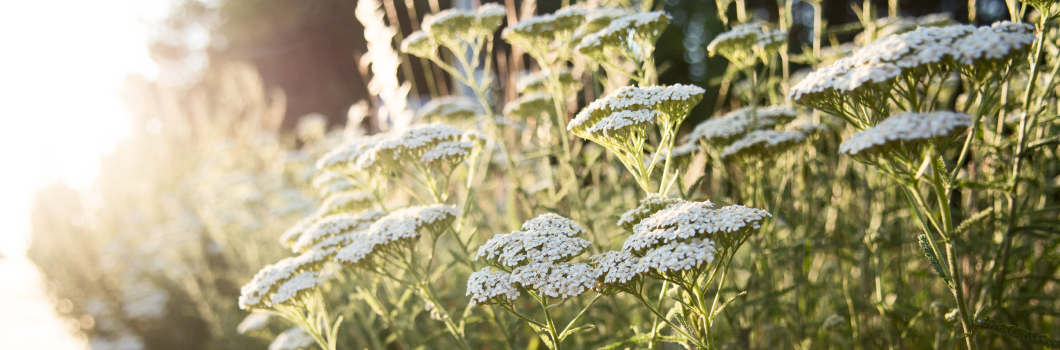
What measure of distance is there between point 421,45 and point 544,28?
0.69m

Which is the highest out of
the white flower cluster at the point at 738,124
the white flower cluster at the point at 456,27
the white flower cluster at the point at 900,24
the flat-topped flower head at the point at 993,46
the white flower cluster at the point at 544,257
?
the white flower cluster at the point at 456,27

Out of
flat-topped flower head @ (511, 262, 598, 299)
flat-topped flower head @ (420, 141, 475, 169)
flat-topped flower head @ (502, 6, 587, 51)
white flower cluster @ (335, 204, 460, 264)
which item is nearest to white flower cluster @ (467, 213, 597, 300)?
flat-topped flower head @ (511, 262, 598, 299)

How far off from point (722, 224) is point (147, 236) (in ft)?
21.7

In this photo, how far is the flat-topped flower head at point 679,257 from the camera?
127 centimetres

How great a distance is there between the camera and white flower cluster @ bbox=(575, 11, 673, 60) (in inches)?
76.9

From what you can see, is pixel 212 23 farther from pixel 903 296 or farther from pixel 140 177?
pixel 903 296

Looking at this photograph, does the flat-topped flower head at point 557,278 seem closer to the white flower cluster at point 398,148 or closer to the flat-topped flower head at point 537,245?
the flat-topped flower head at point 537,245

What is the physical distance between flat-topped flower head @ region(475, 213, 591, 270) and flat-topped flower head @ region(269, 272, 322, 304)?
721mm

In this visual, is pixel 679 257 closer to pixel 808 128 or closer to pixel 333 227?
pixel 808 128

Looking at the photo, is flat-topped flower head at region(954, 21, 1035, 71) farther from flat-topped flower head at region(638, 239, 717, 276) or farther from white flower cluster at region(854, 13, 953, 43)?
white flower cluster at region(854, 13, 953, 43)

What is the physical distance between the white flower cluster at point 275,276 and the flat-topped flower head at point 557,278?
37.3 inches

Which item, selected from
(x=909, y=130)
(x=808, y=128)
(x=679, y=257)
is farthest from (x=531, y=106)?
(x=909, y=130)

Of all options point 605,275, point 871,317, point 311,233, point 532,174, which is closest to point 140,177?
point 532,174

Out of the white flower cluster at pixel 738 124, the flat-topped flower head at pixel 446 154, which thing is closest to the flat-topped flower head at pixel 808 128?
the white flower cluster at pixel 738 124
